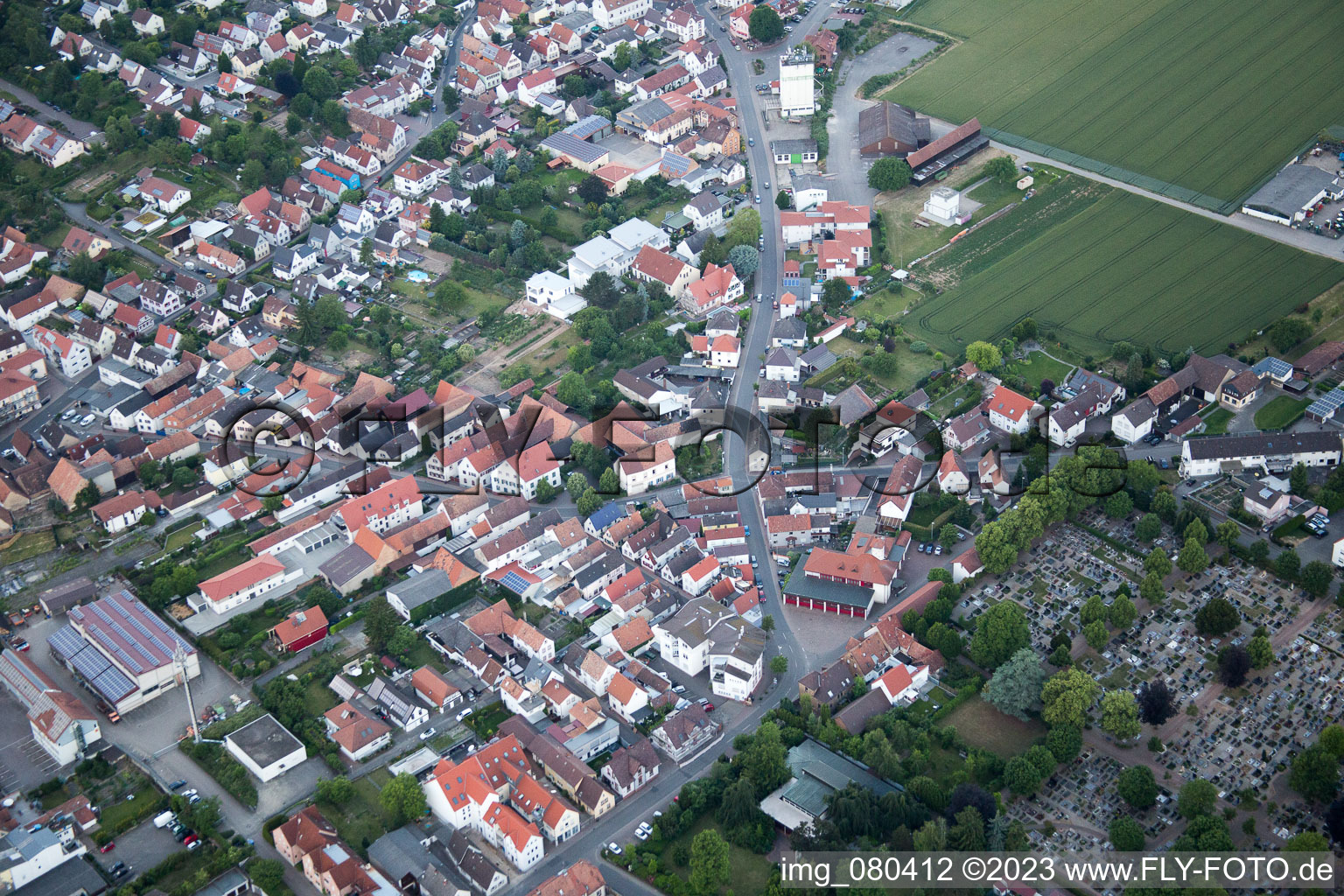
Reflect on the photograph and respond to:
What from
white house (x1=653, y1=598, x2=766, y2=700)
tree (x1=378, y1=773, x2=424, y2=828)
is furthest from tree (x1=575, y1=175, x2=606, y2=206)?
tree (x1=378, y1=773, x2=424, y2=828)

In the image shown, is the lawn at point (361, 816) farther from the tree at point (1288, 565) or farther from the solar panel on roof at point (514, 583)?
the tree at point (1288, 565)

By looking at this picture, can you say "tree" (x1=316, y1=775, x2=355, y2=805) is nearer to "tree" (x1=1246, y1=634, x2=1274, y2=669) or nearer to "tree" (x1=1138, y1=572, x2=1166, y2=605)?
"tree" (x1=1138, y1=572, x2=1166, y2=605)

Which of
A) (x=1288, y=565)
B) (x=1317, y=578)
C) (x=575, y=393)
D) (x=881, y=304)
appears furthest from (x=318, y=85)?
(x=1317, y=578)

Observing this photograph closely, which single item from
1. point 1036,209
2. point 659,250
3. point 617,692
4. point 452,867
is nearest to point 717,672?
point 617,692

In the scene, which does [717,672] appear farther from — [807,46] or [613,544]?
[807,46]

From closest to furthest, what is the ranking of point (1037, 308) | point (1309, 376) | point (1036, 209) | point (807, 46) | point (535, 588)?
1. point (535, 588)
2. point (1309, 376)
3. point (1037, 308)
4. point (1036, 209)
5. point (807, 46)

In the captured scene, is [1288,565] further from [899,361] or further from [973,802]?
[899,361]
